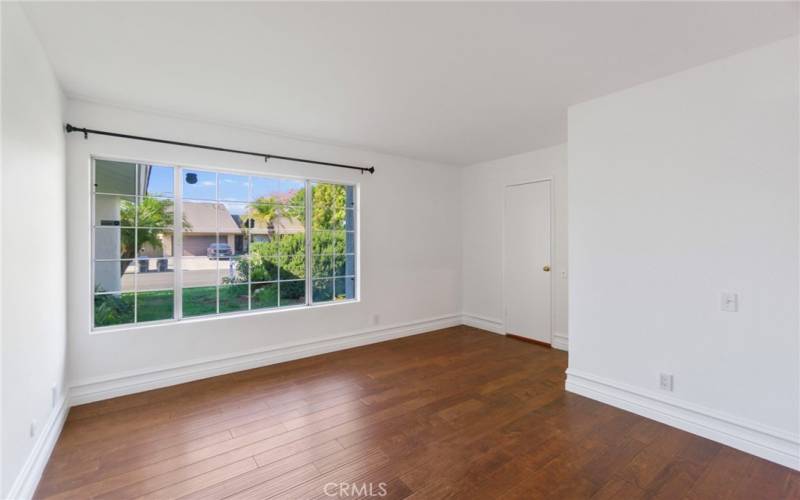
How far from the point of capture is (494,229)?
5152mm

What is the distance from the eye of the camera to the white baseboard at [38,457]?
5.71 feet

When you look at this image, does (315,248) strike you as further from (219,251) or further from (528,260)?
(528,260)

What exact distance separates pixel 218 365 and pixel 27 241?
204cm

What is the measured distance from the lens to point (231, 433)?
2492 millimetres

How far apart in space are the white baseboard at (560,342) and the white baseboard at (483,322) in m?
0.75

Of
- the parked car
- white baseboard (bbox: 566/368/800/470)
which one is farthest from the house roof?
white baseboard (bbox: 566/368/800/470)

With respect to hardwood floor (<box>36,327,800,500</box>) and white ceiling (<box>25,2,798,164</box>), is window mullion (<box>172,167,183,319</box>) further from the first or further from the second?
hardwood floor (<box>36,327,800,500</box>)

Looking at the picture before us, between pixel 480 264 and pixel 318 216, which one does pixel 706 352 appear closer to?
pixel 480 264

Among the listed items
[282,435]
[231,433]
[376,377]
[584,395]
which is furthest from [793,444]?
[231,433]

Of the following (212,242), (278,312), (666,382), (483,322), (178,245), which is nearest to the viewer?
(666,382)

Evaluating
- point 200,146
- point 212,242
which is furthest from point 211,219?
point 200,146

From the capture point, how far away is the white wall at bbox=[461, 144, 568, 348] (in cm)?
438

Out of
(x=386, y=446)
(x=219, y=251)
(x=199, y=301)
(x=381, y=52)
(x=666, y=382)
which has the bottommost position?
(x=386, y=446)

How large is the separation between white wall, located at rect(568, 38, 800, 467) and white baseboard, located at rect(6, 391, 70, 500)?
3688mm
